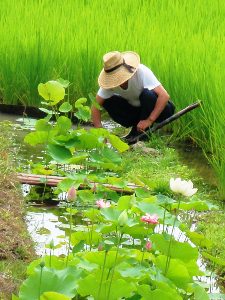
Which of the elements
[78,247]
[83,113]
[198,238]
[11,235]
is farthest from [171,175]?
[78,247]

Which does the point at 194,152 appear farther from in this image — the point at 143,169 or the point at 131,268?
the point at 131,268

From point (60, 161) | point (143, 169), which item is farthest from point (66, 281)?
point (143, 169)

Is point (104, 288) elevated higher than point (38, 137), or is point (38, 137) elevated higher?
point (104, 288)

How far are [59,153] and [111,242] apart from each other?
1652 mm

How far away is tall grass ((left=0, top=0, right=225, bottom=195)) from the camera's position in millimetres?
6020

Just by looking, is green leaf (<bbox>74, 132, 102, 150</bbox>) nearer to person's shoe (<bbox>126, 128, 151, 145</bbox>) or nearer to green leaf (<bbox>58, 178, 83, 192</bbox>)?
green leaf (<bbox>58, 178, 83, 192</bbox>)

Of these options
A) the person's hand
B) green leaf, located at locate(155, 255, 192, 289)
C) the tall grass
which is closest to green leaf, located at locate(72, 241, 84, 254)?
green leaf, located at locate(155, 255, 192, 289)

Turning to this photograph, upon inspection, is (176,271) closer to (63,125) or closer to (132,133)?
(63,125)

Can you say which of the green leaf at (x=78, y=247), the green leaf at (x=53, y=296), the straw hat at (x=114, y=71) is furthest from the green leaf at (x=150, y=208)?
the straw hat at (x=114, y=71)

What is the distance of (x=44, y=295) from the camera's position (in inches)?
93.3

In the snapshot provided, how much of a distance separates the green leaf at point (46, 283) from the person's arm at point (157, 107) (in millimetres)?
3274

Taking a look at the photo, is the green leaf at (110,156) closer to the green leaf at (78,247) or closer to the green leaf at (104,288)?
the green leaf at (78,247)

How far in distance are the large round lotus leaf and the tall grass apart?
0.90 meters

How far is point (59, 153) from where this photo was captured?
15.5 ft
